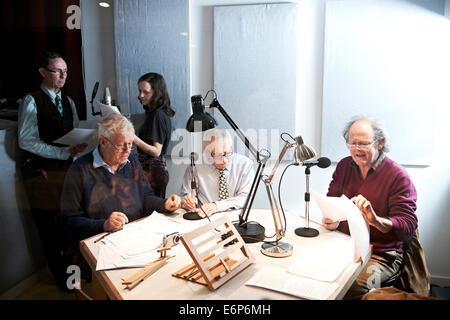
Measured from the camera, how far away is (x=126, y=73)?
1853 millimetres

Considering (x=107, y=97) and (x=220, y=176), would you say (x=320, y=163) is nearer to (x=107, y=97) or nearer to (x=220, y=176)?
(x=220, y=176)

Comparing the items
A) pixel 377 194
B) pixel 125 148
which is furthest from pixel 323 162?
pixel 125 148

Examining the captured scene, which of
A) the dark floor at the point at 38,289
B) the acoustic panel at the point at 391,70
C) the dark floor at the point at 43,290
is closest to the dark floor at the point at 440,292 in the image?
the dark floor at the point at 43,290

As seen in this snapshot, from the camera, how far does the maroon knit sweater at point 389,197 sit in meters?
1.61

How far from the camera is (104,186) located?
5.86 feet

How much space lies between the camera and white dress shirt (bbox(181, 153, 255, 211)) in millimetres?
1977

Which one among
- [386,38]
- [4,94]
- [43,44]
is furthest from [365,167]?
[4,94]

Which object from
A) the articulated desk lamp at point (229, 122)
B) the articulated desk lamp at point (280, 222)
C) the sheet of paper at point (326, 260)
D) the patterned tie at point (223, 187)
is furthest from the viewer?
the patterned tie at point (223, 187)

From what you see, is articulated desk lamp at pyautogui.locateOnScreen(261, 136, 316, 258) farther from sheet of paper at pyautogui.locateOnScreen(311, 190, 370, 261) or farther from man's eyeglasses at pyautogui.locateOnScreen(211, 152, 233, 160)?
man's eyeglasses at pyautogui.locateOnScreen(211, 152, 233, 160)

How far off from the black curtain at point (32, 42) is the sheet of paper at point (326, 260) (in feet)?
4.32

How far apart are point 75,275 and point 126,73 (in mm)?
1095

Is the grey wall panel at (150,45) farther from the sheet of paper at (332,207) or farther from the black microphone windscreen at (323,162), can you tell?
the sheet of paper at (332,207)

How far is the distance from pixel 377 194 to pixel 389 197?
0.17ft

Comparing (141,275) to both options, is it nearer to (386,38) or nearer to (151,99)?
(151,99)
